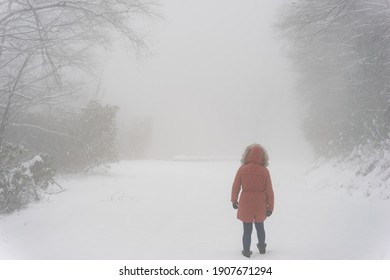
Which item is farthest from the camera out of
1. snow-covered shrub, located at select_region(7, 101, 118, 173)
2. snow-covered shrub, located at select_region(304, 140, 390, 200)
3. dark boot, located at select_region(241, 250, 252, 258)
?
snow-covered shrub, located at select_region(7, 101, 118, 173)

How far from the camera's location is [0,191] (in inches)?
380

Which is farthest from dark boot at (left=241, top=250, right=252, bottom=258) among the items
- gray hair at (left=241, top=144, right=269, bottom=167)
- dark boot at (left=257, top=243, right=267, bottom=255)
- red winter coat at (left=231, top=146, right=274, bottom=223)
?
gray hair at (left=241, top=144, right=269, bottom=167)

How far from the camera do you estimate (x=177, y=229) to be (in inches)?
313

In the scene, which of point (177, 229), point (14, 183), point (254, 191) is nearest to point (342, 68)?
point (177, 229)

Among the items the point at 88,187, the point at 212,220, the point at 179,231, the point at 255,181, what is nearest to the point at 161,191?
the point at 88,187

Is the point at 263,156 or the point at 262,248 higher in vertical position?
the point at 263,156

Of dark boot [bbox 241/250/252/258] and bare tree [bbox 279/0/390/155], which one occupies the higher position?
bare tree [bbox 279/0/390/155]

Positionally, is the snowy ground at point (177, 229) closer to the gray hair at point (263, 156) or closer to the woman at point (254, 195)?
the woman at point (254, 195)

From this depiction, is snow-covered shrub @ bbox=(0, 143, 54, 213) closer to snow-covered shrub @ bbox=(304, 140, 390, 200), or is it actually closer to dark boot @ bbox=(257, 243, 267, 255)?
dark boot @ bbox=(257, 243, 267, 255)

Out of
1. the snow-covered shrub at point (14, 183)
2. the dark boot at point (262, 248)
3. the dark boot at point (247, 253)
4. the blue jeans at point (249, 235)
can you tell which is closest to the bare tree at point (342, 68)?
the blue jeans at point (249, 235)

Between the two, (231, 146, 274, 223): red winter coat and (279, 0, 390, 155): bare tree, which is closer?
(231, 146, 274, 223): red winter coat

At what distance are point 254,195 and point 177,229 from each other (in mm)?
2494

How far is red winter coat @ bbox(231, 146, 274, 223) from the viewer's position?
5977 mm

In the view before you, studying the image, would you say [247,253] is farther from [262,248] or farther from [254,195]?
[254,195]
